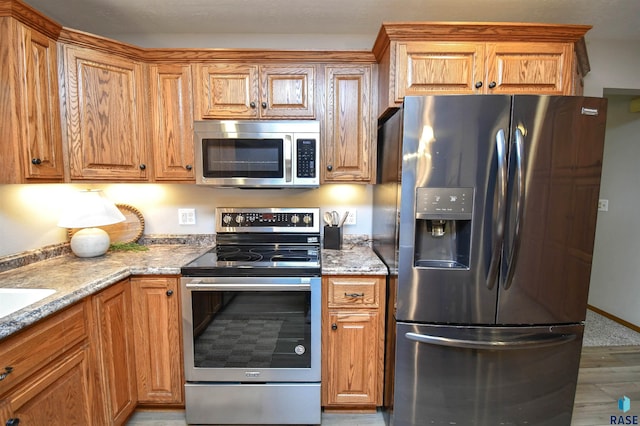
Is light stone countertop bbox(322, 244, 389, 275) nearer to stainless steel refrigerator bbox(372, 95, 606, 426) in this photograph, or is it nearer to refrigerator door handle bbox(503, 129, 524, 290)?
stainless steel refrigerator bbox(372, 95, 606, 426)

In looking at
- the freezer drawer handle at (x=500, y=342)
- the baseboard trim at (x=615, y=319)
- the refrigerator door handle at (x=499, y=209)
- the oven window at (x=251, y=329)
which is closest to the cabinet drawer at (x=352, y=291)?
the oven window at (x=251, y=329)

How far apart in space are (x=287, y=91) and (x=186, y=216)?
1.23 metres

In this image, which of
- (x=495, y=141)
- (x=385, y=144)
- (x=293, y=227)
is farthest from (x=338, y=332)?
(x=495, y=141)

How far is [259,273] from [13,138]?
1.35 m

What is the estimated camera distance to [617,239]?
2859mm

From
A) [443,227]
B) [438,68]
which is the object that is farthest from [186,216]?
[438,68]

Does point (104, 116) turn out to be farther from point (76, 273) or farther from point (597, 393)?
point (597, 393)

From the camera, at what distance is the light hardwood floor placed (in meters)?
1.75

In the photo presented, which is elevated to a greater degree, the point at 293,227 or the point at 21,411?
the point at 293,227

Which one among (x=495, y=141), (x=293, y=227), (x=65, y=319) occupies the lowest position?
(x=65, y=319)

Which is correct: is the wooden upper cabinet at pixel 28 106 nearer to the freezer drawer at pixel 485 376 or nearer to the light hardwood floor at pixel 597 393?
the light hardwood floor at pixel 597 393

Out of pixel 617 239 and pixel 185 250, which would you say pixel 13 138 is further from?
pixel 617 239

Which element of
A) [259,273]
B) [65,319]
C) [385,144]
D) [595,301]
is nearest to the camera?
[65,319]

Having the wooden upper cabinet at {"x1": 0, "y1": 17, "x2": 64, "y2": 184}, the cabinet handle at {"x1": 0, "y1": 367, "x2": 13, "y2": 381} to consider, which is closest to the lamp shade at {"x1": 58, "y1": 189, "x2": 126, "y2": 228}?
the wooden upper cabinet at {"x1": 0, "y1": 17, "x2": 64, "y2": 184}
